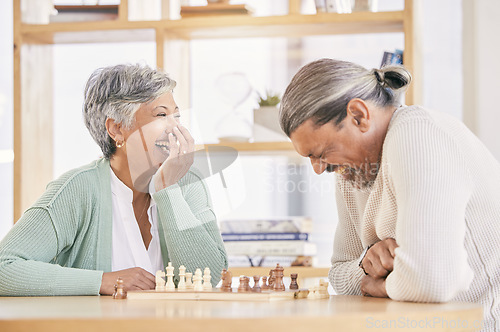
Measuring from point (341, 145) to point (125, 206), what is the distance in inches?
30.4

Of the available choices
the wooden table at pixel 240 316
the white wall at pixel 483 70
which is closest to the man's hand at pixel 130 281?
the wooden table at pixel 240 316

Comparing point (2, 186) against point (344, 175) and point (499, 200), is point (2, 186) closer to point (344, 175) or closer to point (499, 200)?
point (344, 175)

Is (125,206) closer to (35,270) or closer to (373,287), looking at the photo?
(35,270)

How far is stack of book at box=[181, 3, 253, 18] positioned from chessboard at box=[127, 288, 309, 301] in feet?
5.05

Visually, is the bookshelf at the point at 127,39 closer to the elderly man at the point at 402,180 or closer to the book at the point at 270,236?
the book at the point at 270,236

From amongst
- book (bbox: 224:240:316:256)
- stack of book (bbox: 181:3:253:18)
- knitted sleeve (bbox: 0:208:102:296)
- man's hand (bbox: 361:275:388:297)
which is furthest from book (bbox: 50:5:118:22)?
man's hand (bbox: 361:275:388:297)

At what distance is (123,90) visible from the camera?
Result: 1.95 metres

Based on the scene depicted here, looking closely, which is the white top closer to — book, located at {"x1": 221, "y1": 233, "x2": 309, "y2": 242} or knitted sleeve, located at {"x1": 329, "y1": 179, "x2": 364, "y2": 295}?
knitted sleeve, located at {"x1": 329, "y1": 179, "x2": 364, "y2": 295}

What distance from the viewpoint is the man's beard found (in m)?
1.48

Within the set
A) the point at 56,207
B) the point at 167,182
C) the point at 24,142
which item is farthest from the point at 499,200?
the point at 24,142

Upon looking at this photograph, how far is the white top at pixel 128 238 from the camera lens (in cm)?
185

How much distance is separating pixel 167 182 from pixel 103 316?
0.98 m

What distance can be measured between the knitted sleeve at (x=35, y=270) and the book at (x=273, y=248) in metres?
1.05

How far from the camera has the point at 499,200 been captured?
1.34 metres
